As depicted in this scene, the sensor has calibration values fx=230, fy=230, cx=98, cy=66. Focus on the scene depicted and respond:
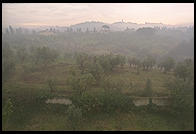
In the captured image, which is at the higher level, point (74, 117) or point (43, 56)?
point (74, 117)

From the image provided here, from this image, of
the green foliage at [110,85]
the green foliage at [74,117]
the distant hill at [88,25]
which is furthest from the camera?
the distant hill at [88,25]

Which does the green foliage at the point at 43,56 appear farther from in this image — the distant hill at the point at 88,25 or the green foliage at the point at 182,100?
the green foliage at the point at 182,100

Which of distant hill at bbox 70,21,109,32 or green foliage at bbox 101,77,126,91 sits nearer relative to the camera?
green foliage at bbox 101,77,126,91

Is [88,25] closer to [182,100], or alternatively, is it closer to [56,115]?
[56,115]

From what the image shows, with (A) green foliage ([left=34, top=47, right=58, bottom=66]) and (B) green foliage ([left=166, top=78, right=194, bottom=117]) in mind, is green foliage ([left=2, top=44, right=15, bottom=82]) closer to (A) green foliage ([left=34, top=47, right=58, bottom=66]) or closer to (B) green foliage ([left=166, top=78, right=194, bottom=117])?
(A) green foliage ([left=34, top=47, right=58, bottom=66])

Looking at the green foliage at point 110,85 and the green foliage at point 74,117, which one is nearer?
the green foliage at point 74,117

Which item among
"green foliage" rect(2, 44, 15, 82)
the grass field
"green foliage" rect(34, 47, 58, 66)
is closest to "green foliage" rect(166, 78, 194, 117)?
the grass field

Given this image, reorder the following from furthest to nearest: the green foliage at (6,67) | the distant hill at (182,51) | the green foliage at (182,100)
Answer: the distant hill at (182,51) → the green foliage at (6,67) → the green foliage at (182,100)

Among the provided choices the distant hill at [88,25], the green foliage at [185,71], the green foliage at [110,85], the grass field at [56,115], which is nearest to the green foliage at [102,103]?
the grass field at [56,115]

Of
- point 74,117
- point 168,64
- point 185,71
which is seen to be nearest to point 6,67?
point 74,117

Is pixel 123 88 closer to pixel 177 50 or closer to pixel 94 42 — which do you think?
pixel 177 50

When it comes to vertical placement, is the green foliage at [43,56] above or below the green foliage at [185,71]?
below

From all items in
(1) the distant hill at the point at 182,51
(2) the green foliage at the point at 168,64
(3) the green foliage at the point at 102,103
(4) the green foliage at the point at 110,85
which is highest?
(3) the green foliage at the point at 102,103

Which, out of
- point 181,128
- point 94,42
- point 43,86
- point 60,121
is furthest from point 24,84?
point 94,42
